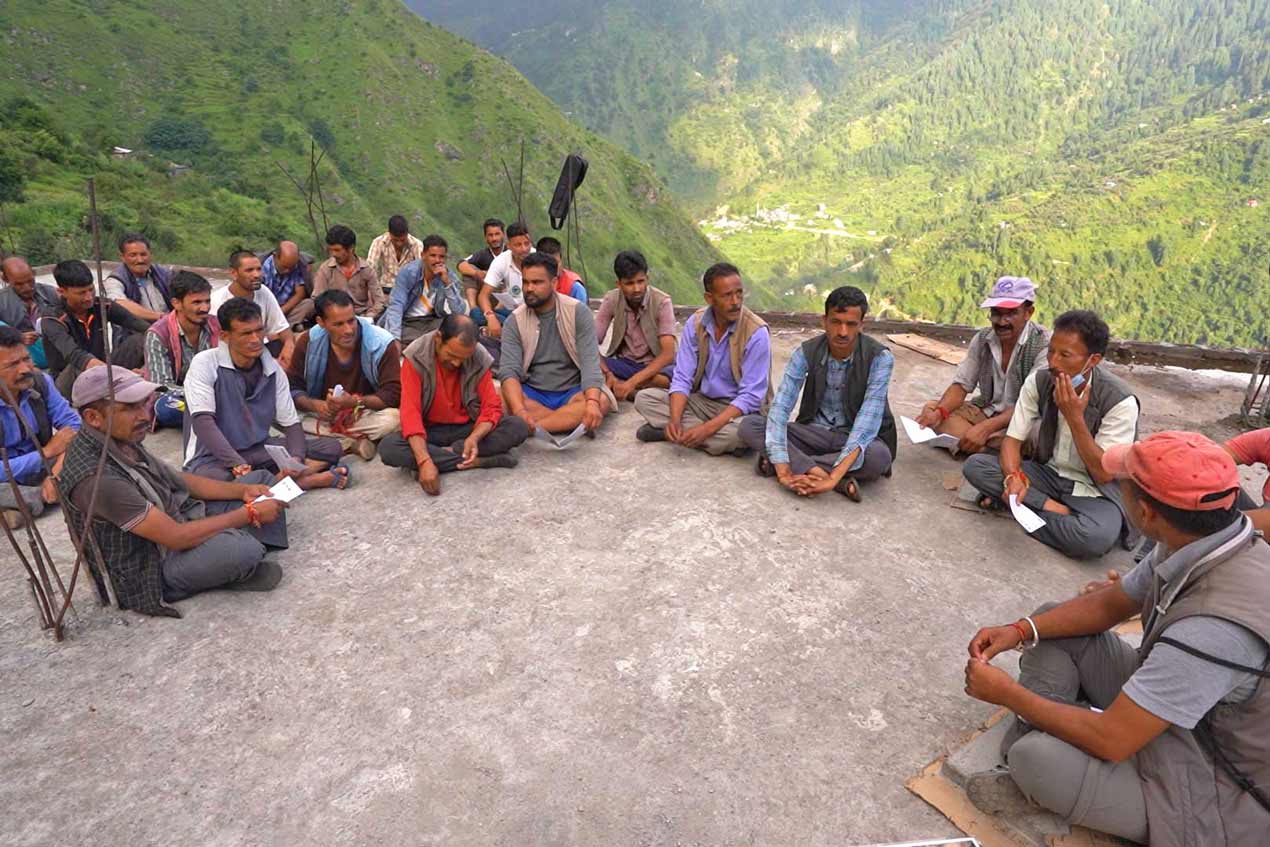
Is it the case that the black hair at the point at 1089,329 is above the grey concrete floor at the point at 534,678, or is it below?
above

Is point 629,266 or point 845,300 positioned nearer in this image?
point 845,300

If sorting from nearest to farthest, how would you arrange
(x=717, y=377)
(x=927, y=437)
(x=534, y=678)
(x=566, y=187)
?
(x=534, y=678), (x=927, y=437), (x=717, y=377), (x=566, y=187)

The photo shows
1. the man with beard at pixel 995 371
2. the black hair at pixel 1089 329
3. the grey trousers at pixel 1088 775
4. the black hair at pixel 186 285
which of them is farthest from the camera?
the black hair at pixel 186 285

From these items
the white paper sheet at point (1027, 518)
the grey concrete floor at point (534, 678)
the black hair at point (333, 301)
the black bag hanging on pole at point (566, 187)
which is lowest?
the grey concrete floor at point (534, 678)

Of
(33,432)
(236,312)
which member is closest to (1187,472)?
(236,312)

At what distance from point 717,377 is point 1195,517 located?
3.52 m

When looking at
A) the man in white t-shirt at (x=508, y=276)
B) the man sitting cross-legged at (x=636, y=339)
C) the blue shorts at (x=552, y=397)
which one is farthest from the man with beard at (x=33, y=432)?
the man sitting cross-legged at (x=636, y=339)

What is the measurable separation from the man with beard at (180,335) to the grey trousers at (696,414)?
122 inches

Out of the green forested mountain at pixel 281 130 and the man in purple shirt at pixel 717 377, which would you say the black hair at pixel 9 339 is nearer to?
the man in purple shirt at pixel 717 377

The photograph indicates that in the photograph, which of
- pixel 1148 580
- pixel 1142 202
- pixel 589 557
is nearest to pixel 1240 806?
pixel 1148 580

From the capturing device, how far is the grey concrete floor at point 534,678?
2598mm

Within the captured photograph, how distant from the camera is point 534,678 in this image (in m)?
3.22

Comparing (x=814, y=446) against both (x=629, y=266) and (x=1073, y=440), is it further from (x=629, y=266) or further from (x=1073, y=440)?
(x=629, y=266)

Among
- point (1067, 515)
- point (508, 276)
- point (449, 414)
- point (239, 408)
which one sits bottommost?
point (1067, 515)
